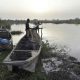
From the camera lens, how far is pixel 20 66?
12828 mm

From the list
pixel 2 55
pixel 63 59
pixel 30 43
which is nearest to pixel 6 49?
pixel 2 55

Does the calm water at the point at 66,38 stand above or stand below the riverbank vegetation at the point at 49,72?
below

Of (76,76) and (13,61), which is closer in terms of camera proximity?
(13,61)

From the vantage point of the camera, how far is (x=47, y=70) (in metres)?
15.9

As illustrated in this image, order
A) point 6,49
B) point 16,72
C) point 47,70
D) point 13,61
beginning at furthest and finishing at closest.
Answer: point 6,49 < point 47,70 < point 16,72 < point 13,61

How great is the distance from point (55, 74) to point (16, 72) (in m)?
2.55

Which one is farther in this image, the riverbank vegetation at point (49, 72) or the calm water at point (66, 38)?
the calm water at point (66, 38)

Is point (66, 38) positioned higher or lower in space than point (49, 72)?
lower

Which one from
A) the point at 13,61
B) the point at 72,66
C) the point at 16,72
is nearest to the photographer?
the point at 13,61

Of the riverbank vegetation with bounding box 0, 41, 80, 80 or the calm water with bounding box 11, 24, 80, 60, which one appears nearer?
the riverbank vegetation with bounding box 0, 41, 80, 80

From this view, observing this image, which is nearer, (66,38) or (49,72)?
(49,72)

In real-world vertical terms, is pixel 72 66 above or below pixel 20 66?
below

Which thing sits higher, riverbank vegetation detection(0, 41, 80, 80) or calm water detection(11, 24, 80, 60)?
riverbank vegetation detection(0, 41, 80, 80)

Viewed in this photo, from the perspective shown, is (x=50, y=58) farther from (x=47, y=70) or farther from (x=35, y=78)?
(x=35, y=78)
